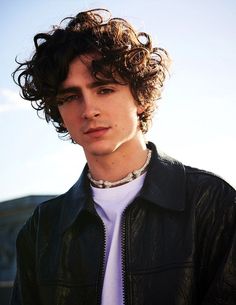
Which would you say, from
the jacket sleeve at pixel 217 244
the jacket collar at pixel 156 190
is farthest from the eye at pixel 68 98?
the jacket sleeve at pixel 217 244

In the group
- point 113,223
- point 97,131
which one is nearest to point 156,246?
point 113,223

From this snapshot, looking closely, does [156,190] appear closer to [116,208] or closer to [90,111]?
[116,208]

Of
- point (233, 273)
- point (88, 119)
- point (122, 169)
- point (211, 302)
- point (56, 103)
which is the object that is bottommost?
point (211, 302)

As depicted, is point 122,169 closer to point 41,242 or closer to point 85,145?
point 85,145

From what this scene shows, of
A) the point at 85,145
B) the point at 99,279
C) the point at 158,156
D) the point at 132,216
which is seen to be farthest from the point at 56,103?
the point at 99,279

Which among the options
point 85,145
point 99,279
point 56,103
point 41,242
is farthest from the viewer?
point 56,103

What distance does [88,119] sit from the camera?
2.81 meters

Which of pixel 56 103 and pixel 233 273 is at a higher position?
pixel 56 103

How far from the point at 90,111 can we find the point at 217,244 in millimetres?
1056

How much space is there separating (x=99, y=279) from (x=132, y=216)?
408 millimetres

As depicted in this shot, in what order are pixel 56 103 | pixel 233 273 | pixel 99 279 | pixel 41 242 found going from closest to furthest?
pixel 233 273
pixel 99 279
pixel 41 242
pixel 56 103

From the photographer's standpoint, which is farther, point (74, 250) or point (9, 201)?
point (9, 201)

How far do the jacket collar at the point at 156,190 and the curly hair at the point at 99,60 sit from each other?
47cm

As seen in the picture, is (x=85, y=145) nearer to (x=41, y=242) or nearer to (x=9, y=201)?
(x=41, y=242)
